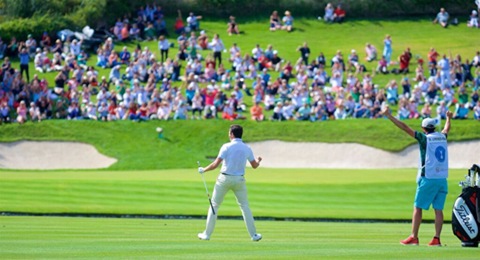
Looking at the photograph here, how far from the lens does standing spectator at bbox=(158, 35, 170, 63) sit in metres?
62.9

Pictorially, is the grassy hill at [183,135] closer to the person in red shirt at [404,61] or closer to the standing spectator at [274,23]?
the person in red shirt at [404,61]

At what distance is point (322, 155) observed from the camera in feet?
174

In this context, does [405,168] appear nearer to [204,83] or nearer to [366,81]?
[366,81]

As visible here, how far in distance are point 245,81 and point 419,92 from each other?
9.23 metres

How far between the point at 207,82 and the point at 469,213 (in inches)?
1600

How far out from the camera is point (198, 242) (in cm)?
2009

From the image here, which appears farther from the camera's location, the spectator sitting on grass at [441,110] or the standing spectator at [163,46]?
the standing spectator at [163,46]

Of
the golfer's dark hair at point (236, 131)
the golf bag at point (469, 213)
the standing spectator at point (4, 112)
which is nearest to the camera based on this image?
the golf bag at point (469, 213)

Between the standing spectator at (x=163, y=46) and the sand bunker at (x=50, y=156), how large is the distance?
1106 centimetres

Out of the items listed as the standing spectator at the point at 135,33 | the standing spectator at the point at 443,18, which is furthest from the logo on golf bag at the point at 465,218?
the standing spectator at the point at 443,18

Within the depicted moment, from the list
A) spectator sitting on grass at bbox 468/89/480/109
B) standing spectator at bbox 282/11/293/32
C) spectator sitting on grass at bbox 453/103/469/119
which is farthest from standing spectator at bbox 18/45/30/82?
spectator sitting on grass at bbox 468/89/480/109

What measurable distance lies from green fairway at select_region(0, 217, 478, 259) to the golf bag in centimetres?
29

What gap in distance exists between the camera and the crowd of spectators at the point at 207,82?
182ft

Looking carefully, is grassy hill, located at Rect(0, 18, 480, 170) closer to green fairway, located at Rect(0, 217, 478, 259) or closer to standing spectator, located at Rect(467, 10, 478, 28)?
standing spectator, located at Rect(467, 10, 478, 28)
